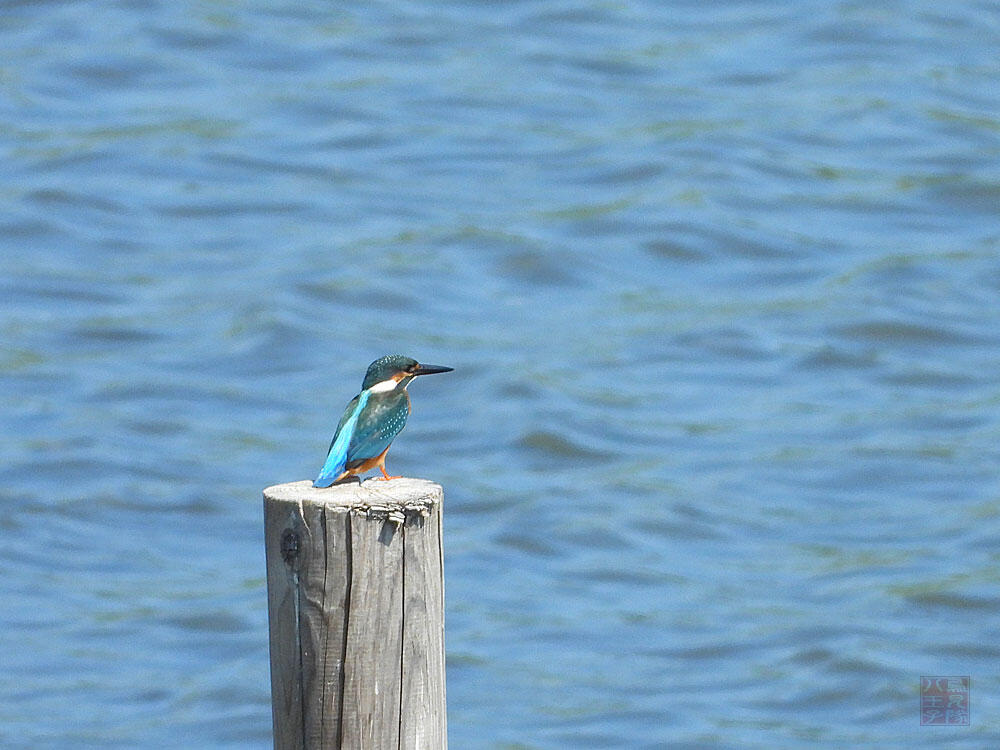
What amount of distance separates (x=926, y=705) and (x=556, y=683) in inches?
71.6

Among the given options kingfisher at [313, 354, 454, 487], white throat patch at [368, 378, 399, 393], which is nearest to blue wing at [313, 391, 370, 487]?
kingfisher at [313, 354, 454, 487]

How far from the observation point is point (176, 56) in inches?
696

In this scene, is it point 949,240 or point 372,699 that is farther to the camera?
point 949,240

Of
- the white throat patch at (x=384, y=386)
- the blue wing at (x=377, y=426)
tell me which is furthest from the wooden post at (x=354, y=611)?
the white throat patch at (x=384, y=386)

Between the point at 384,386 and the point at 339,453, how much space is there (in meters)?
0.50

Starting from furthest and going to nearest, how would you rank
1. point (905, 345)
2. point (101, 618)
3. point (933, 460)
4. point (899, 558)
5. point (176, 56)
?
point (176, 56) < point (905, 345) < point (933, 460) < point (899, 558) < point (101, 618)

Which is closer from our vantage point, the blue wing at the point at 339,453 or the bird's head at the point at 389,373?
the blue wing at the point at 339,453

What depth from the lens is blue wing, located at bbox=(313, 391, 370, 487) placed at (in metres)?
4.17

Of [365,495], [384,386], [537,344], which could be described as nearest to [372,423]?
[384,386]

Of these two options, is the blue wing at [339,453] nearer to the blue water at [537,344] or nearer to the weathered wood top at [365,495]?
the weathered wood top at [365,495]

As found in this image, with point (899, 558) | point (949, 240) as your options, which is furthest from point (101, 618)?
point (949, 240)

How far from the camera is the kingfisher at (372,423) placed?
4.24 m

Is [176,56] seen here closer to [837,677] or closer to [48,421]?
[48,421]

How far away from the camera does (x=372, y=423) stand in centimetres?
442
